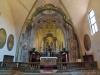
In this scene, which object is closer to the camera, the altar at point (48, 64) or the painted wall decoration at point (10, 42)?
the altar at point (48, 64)

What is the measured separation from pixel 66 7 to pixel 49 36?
5761mm

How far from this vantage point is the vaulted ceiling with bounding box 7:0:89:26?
45.8 feet

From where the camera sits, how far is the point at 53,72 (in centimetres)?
1068

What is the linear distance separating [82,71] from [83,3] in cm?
621

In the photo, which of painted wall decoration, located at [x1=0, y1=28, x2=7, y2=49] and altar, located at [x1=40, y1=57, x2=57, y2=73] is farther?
painted wall decoration, located at [x1=0, y1=28, x2=7, y2=49]

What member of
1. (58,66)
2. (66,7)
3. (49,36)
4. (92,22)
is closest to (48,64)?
(58,66)

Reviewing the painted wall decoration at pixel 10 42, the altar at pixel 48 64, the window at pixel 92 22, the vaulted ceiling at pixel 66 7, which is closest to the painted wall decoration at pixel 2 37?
the painted wall decoration at pixel 10 42

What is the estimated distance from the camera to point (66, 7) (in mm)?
14906

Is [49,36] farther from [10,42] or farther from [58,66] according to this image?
[58,66]

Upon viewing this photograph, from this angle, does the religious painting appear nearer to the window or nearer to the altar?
the window

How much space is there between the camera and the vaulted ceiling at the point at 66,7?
14.0 meters

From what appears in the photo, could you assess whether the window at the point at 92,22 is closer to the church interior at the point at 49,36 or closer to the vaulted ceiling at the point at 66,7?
the church interior at the point at 49,36

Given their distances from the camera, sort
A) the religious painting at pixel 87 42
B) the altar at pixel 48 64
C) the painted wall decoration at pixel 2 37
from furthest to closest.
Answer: the religious painting at pixel 87 42
the painted wall decoration at pixel 2 37
the altar at pixel 48 64

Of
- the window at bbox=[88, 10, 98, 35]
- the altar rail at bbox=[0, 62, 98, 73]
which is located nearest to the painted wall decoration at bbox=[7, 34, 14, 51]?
the altar rail at bbox=[0, 62, 98, 73]
